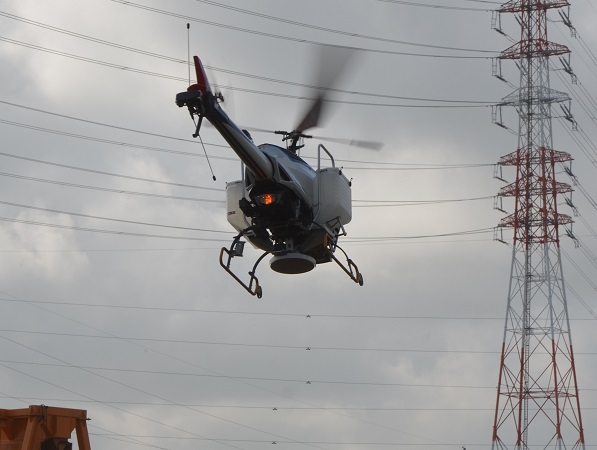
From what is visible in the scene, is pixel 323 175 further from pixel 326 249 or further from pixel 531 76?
pixel 531 76

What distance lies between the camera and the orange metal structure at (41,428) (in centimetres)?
2514

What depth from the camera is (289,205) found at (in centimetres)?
3128

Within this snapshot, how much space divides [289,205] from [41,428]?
9.03m

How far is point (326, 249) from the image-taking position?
107ft

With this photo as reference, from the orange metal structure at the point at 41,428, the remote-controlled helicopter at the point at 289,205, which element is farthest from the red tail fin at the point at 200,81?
the orange metal structure at the point at 41,428

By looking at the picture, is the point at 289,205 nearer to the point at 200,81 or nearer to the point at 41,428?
the point at 200,81

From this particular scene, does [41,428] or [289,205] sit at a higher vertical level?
[289,205]

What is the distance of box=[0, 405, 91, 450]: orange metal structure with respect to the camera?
82.5 feet

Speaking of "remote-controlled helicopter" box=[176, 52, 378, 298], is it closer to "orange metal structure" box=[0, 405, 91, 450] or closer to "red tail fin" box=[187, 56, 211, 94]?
"red tail fin" box=[187, 56, 211, 94]

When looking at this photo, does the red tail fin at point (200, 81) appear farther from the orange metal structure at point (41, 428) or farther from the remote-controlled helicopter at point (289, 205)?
the orange metal structure at point (41, 428)

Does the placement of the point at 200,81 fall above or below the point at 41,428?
above

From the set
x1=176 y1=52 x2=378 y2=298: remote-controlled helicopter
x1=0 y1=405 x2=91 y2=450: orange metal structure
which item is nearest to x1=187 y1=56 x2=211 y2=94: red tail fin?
x1=176 y1=52 x2=378 y2=298: remote-controlled helicopter

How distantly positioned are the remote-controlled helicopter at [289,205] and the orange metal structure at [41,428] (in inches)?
268

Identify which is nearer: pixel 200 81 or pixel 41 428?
pixel 41 428
